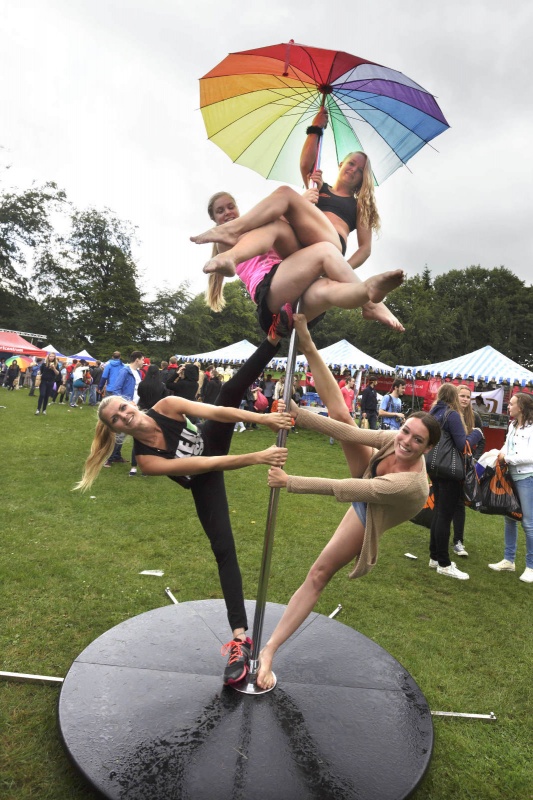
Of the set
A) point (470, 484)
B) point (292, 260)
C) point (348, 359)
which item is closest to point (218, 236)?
point (292, 260)

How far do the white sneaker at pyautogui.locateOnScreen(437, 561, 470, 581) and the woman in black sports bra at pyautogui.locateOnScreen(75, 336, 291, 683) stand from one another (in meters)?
3.14

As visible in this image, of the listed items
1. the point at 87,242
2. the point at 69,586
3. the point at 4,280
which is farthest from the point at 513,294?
the point at 69,586

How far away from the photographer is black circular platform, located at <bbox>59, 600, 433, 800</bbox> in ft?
7.72

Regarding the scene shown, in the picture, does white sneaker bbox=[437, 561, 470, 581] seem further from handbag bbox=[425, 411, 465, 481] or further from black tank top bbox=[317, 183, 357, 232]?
black tank top bbox=[317, 183, 357, 232]

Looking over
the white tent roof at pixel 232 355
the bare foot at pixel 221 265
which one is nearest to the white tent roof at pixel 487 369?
the white tent roof at pixel 232 355

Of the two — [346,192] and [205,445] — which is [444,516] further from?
[346,192]

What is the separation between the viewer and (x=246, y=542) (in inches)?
231

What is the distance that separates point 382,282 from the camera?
2.38m

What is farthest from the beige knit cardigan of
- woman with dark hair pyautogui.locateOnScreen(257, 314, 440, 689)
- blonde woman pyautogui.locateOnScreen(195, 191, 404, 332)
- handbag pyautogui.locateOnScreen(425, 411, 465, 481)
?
handbag pyautogui.locateOnScreen(425, 411, 465, 481)

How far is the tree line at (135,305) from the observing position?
38656 mm

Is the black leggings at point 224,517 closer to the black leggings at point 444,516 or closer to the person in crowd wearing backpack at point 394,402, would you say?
the black leggings at point 444,516

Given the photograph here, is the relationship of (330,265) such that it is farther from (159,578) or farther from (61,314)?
(61,314)

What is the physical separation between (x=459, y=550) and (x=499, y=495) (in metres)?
1.14

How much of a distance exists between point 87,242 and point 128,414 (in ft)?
141
